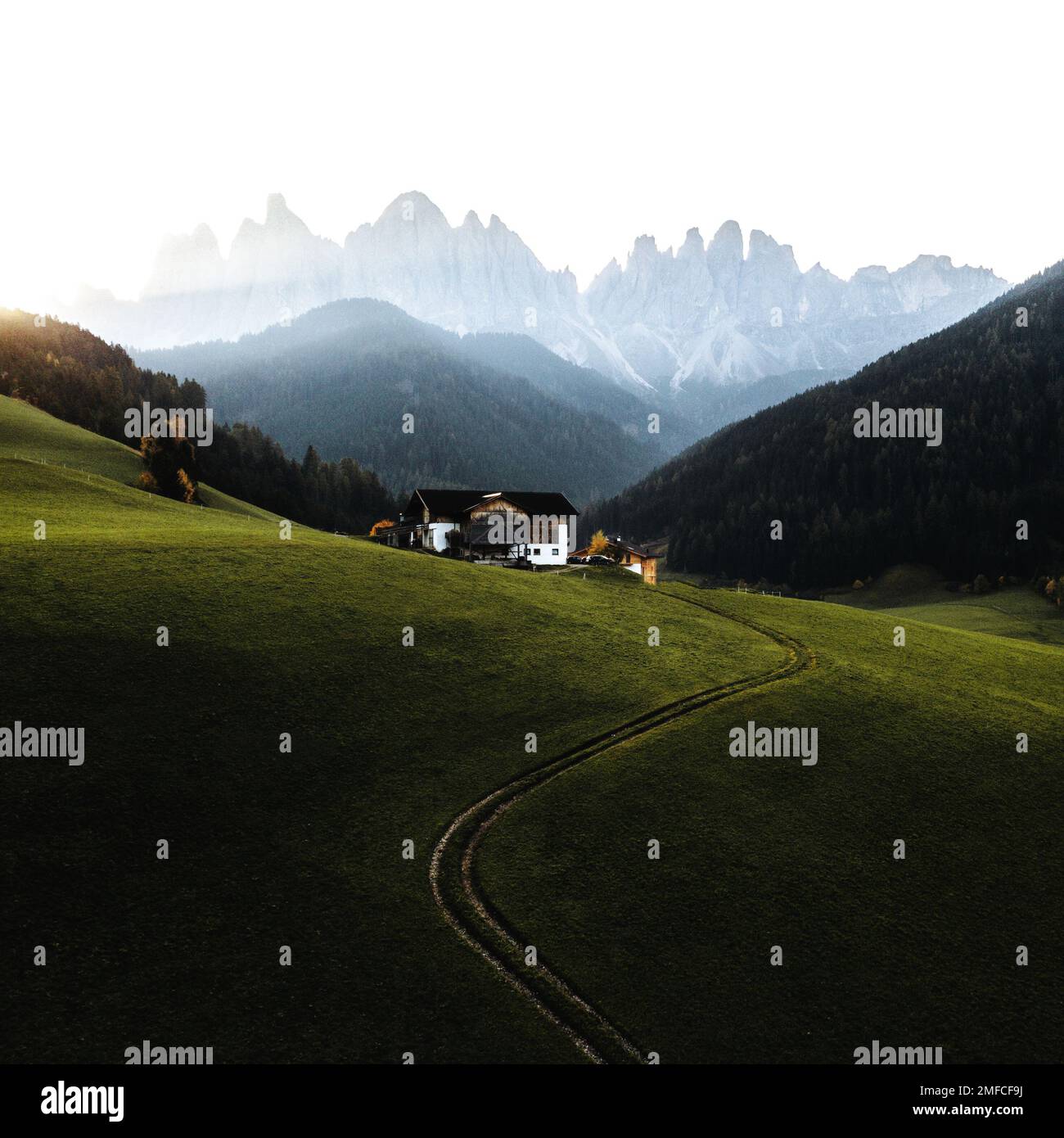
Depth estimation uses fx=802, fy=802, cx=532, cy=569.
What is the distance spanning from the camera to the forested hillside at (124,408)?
155500mm

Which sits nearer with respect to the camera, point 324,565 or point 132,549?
point 132,549

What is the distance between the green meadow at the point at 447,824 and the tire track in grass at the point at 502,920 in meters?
0.47

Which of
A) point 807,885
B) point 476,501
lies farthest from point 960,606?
point 807,885

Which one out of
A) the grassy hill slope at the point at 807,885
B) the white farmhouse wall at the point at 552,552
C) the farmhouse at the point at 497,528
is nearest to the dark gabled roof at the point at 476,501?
the farmhouse at the point at 497,528

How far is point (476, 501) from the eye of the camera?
111938 mm

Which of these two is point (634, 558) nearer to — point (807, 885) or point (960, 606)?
point (960, 606)

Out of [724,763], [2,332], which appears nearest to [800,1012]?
[724,763]

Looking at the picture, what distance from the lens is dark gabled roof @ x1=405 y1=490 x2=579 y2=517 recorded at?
109 metres

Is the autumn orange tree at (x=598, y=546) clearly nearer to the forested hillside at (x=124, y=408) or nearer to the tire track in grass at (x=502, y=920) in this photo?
the forested hillside at (x=124, y=408)

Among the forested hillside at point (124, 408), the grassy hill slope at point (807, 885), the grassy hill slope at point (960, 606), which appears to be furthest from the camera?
the forested hillside at point (124, 408)

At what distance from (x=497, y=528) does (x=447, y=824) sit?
7260 centimetres
